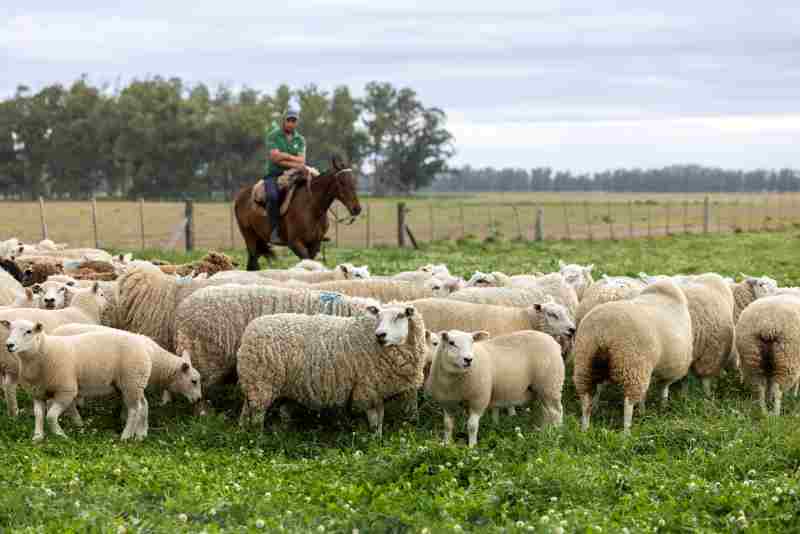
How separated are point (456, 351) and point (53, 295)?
5.11 meters

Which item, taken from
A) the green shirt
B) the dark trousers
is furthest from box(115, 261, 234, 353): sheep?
the dark trousers

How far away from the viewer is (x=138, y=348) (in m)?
8.90

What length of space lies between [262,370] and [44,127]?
84186mm

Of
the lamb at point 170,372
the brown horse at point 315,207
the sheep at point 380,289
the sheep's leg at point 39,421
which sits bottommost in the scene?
the sheep's leg at point 39,421

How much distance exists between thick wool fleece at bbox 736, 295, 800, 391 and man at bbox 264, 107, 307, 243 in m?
9.16

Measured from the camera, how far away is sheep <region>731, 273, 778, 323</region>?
38.7 ft

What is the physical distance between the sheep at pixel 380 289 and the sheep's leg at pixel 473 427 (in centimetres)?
299

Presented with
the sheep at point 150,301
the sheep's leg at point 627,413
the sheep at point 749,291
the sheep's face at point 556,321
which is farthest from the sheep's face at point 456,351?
the sheep at point 749,291

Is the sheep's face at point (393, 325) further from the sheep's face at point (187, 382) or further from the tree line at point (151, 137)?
the tree line at point (151, 137)

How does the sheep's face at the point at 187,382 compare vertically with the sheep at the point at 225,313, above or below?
below

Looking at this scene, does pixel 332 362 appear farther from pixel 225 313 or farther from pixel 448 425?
pixel 225 313

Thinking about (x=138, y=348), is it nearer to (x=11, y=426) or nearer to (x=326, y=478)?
(x=11, y=426)

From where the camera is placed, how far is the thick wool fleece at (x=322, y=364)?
8.86 metres

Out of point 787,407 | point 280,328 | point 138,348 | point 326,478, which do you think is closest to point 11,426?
point 138,348
